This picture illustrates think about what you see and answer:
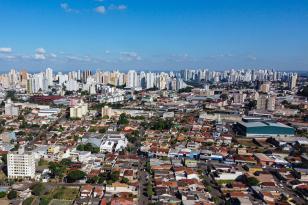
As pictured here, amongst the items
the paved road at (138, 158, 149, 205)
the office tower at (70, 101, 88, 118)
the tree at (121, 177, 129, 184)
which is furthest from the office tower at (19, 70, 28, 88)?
the tree at (121, 177, 129, 184)

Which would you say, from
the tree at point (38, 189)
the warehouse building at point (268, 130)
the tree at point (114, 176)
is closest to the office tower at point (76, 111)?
the warehouse building at point (268, 130)

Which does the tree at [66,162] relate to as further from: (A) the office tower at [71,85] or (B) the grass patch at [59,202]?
(A) the office tower at [71,85]

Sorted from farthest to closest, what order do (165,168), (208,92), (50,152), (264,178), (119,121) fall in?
(208,92), (119,121), (50,152), (165,168), (264,178)

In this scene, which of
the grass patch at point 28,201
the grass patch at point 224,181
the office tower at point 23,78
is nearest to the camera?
the grass patch at point 28,201

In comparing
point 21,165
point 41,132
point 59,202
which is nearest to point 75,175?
point 59,202

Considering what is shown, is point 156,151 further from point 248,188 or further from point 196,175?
point 248,188

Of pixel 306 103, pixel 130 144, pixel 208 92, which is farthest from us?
pixel 208 92

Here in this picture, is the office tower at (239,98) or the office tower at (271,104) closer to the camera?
the office tower at (271,104)

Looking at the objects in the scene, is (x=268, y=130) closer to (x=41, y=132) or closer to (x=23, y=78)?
(x=41, y=132)

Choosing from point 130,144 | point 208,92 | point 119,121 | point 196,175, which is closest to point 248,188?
point 196,175

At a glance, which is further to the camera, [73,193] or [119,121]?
[119,121]
